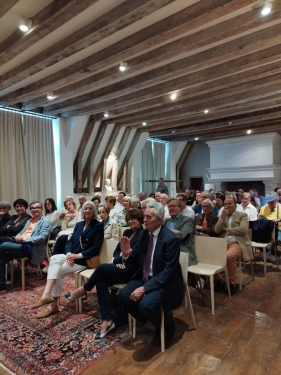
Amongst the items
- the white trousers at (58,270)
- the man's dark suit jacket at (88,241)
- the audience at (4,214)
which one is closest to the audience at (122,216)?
the man's dark suit jacket at (88,241)

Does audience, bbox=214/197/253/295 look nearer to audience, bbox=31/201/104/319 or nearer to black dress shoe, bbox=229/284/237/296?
black dress shoe, bbox=229/284/237/296

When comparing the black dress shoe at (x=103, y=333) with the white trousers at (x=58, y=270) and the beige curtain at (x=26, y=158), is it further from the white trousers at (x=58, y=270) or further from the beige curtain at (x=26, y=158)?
the beige curtain at (x=26, y=158)

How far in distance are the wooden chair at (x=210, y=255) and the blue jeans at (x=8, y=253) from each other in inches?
82.6

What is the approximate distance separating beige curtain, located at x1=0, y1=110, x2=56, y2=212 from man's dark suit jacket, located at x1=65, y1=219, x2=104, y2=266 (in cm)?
384

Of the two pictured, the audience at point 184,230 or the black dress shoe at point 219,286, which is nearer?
the audience at point 184,230

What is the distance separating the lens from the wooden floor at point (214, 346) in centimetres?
181

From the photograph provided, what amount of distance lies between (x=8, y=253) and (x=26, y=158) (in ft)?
11.7

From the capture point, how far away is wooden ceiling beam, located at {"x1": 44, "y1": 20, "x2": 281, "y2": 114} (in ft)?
11.1

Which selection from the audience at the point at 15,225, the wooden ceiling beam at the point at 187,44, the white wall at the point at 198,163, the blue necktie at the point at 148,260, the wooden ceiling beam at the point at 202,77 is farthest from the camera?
the white wall at the point at 198,163

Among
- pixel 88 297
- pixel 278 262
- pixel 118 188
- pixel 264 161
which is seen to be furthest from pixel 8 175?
pixel 264 161

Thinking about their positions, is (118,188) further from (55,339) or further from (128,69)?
(55,339)

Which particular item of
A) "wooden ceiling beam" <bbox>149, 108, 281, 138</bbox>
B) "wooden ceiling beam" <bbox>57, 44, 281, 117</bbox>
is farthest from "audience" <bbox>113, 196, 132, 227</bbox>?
"wooden ceiling beam" <bbox>149, 108, 281, 138</bbox>

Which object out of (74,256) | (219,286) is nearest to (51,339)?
(74,256)

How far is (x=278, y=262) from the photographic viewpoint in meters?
4.12
